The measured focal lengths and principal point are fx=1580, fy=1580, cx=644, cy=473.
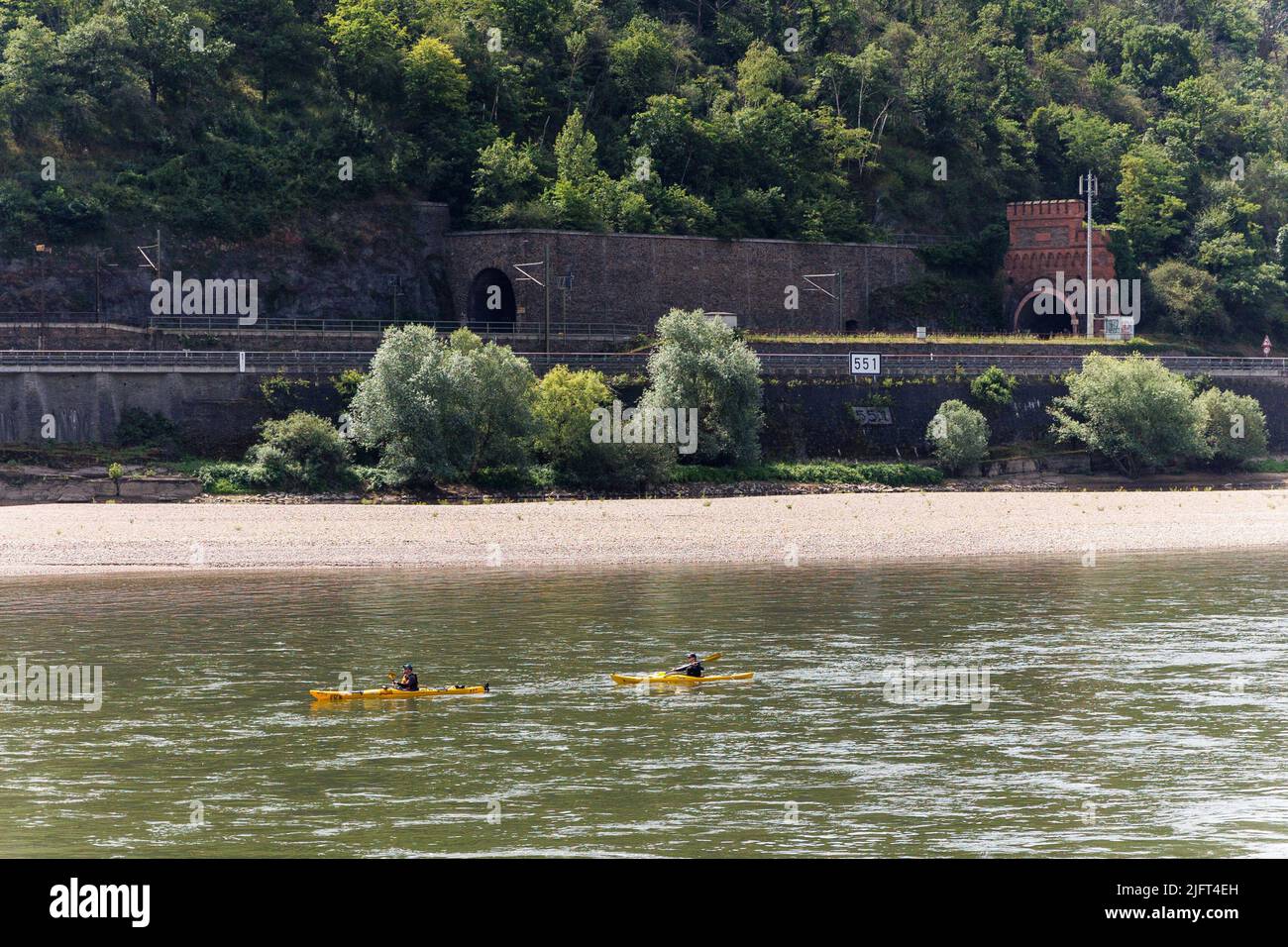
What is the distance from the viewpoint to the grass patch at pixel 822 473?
242 feet

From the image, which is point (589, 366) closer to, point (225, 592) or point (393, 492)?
point (393, 492)

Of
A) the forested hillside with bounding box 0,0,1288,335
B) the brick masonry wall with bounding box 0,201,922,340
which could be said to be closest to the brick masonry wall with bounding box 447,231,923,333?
the brick masonry wall with bounding box 0,201,922,340

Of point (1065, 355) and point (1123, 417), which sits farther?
point (1065, 355)

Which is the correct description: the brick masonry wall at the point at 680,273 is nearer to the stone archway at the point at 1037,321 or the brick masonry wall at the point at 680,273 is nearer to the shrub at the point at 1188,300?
the stone archway at the point at 1037,321

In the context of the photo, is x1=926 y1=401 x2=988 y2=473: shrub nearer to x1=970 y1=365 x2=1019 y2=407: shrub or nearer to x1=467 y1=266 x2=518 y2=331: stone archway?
x1=970 y1=365 x2=1019 y2=407: shrub

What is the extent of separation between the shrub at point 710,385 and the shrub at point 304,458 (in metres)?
14.5

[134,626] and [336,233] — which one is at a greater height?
[336,233]

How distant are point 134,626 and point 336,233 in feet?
181

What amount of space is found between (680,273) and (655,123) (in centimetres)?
1214

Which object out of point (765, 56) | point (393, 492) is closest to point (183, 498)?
point (393, 492)

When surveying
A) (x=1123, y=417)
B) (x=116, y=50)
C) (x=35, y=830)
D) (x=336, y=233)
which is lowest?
(x=35, y=830)

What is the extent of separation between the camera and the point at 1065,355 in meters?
91.5

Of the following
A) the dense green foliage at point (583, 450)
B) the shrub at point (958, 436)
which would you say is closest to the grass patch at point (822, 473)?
the shrub at point (958, 436)

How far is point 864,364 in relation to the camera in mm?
83312
